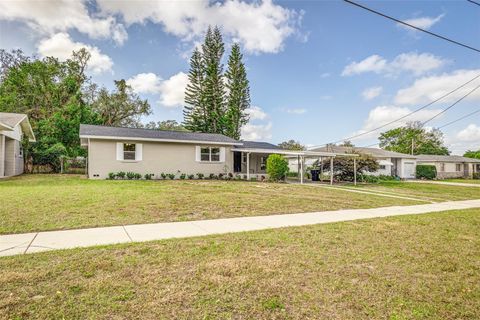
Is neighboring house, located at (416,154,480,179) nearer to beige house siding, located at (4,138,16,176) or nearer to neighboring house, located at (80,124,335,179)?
neighboring house, located at (80,124,335,179)

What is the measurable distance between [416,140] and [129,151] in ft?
174

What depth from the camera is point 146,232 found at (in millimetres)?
5449

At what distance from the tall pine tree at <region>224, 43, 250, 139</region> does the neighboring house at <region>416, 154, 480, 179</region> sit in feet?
78.2

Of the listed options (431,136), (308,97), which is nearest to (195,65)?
(308,97)

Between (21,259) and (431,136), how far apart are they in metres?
64.2

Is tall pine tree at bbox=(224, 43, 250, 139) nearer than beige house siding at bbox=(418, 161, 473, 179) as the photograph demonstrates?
Yes

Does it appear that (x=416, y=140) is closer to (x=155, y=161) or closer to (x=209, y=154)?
(x=209, y=154)

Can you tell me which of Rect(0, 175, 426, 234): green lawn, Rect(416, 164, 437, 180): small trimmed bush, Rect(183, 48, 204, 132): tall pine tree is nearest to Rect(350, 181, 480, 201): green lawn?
Rect(0, 175, 426, 234): green lawn

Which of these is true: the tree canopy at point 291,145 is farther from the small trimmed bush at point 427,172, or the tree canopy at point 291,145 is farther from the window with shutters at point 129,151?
the window with shutters at point 129,151

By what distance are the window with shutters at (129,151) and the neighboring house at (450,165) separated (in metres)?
35.3

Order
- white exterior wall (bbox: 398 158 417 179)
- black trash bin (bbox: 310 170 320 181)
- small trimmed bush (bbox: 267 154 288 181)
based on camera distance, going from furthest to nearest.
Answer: white exterior wall (bbox: 398 158 417 179) → black trash bin (bbox: 310 170 320 181) → small trimmed bush (bbox: 267 154 288 181)

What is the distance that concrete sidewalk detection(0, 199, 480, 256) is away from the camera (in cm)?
452

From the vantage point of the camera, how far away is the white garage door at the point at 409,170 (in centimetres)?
3347

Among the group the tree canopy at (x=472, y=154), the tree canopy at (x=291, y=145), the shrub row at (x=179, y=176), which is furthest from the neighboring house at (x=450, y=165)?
the shrub row at (x=179, y=176)
